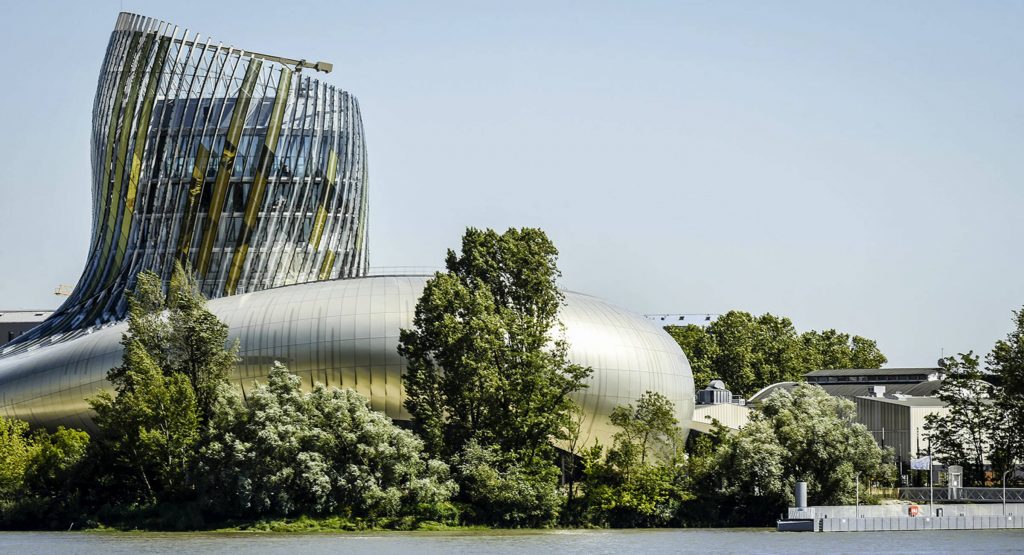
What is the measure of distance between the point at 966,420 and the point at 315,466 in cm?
4040

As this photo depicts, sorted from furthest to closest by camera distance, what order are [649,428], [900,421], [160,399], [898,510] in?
[900,421]
[649,428]
[898,510]
[160,399]

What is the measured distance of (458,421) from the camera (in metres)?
72.1

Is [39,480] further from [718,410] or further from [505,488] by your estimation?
[718,410]

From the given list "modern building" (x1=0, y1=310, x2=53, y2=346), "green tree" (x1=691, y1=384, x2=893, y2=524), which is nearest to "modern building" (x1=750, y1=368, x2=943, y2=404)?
"green tree" (x1=691, y1=384, x2=893, y2=524)

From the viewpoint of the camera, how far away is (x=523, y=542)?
6172cm

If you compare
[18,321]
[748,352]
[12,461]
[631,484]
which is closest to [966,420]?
[631,484]

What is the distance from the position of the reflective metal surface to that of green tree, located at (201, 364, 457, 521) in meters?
10.6

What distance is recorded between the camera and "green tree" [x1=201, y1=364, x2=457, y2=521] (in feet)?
224

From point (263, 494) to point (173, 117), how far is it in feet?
154

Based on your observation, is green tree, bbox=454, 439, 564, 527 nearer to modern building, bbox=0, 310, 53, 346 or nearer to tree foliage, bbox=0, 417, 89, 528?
tree foliage, bbox=0, 417, 89, 528

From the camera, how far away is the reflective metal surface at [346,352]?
3211 inches

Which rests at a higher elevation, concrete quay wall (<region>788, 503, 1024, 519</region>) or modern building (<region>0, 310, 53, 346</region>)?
modern building (<region>0, 310, 53, 346</region>)

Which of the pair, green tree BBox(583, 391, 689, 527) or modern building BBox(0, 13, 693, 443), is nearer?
green tree BBox(583, 391, 689, 527)

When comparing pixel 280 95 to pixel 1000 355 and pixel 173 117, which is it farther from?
pixel 1000 355
